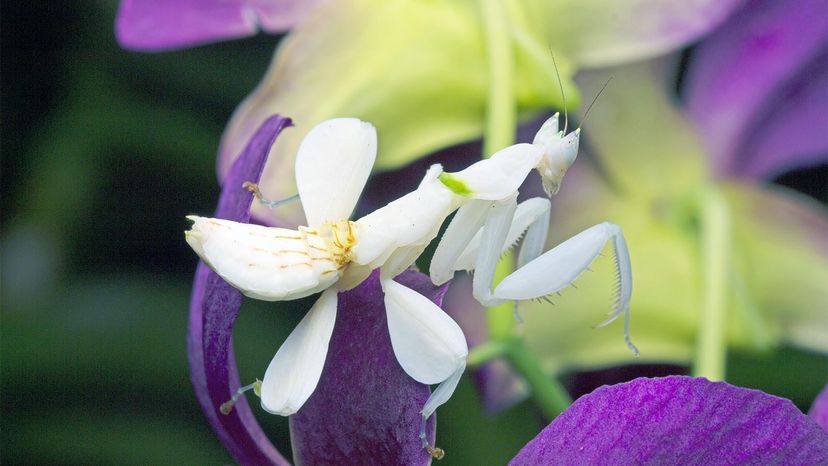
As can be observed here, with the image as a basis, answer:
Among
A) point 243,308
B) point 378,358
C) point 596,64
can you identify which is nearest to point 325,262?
point 378,358

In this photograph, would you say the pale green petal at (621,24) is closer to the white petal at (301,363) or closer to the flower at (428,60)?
the flower at (428,60)

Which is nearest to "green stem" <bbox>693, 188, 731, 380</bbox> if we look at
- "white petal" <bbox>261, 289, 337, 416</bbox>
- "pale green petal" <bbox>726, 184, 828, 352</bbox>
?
"pale green petal" <bbox>726, 184, 828, 352</bbox>

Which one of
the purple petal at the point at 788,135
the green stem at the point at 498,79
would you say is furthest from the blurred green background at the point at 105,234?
the green stem at the point at 498,79

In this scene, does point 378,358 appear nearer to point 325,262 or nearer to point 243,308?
point 325,262

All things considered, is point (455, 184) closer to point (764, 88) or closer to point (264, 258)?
point (264, 258)

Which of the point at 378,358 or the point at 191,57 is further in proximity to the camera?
the point at 191,57

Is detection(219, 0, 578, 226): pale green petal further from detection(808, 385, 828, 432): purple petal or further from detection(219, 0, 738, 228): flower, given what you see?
detection(808, 385, 828, 432): purple petal
